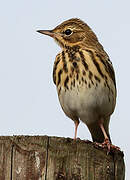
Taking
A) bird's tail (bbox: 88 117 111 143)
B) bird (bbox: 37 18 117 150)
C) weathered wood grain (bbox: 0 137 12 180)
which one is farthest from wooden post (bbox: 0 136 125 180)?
bird's tail (bbox: 88 117 111 143)

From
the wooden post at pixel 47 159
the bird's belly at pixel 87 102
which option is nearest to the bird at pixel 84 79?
the bird's belly at pixel 87 102

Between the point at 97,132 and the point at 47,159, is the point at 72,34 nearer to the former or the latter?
the point at 97,132

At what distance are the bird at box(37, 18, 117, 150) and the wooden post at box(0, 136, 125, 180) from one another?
Result: 2.57 m

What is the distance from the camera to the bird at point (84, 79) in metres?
7.66

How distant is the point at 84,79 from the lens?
7.60m

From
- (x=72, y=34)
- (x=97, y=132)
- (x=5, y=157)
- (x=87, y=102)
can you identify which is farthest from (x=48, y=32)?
(x=5, y=157)

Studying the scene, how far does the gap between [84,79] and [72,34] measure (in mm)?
1508

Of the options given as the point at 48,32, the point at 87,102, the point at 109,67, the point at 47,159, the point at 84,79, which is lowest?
the point at 47,159

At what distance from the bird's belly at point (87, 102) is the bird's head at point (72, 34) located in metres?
1.23

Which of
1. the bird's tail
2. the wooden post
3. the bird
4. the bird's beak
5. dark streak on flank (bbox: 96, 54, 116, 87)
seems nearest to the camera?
the wooden post

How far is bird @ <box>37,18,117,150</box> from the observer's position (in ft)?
25.1

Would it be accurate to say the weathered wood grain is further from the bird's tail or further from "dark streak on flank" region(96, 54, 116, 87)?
the bird's tail

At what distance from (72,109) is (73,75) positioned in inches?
27.5

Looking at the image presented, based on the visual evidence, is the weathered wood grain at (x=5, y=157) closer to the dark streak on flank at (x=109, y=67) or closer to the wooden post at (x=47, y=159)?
the wooden post at (x=47, y=159)
